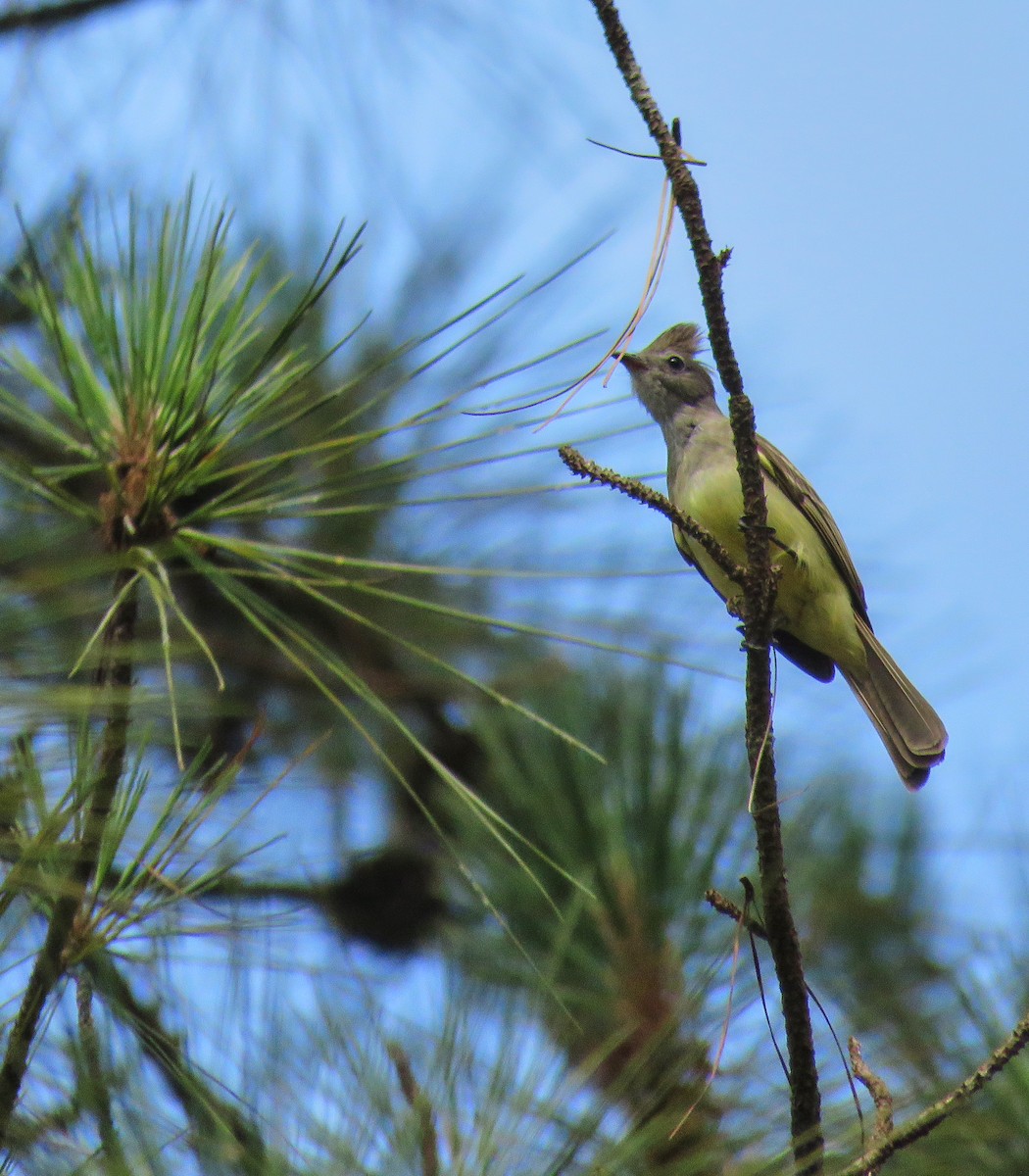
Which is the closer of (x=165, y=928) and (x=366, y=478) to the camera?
(x=165, y=928)

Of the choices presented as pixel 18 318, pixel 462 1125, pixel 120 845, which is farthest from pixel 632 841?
pixel 18 318

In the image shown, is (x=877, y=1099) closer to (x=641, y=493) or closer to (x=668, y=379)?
(x=641, y=493)

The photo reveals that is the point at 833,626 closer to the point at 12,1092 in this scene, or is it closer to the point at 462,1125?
the point at 462,1125

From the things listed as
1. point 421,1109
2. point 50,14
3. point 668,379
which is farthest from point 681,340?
point 421,1109

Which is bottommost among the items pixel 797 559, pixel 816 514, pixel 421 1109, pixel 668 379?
pixel 421 1109

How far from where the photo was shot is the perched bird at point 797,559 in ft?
11.0

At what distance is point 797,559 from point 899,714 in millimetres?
461

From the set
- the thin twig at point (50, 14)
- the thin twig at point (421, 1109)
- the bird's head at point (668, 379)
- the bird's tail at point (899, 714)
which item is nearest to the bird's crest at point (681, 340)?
the bird's head at point (668, 379)

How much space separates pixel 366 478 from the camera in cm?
330

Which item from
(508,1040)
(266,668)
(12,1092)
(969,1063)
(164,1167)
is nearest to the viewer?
(12,1092)

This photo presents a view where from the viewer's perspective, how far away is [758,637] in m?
1.97

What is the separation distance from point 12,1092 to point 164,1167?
216mm

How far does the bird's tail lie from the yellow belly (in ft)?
0.11

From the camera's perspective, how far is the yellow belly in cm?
330
